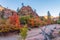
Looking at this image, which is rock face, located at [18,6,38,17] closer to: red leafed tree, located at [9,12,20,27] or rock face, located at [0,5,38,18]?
rock face, located at [0,5,38,18]

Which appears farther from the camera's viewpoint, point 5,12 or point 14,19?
point 5,12

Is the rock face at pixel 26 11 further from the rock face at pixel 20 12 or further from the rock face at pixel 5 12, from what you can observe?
the rock face at pixel 5 12

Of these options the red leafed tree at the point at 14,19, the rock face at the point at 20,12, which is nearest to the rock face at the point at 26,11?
the rock face at the point at 20,12

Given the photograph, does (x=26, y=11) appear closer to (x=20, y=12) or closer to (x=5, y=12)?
(x=20, y=12)

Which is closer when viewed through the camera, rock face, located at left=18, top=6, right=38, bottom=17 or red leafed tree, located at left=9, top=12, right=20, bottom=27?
red leafed tree, located at left=9, top=12, right=20, bottom=27

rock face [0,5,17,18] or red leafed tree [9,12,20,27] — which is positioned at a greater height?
rock face [0,5,17,18]

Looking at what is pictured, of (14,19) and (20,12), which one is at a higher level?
(20,12)

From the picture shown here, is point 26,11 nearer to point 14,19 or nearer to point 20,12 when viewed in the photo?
point 20,12

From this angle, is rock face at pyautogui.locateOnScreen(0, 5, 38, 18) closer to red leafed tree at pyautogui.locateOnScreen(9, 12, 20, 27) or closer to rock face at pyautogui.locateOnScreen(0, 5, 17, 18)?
rock face at pyautogui.locateOnScreen(0, 5, 17, 18)

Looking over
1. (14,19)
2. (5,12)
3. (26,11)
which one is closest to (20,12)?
(26,11)

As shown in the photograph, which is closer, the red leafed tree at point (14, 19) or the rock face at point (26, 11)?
the red leafed tree at point (14, 19)

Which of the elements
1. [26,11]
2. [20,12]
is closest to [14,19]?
[20,12]

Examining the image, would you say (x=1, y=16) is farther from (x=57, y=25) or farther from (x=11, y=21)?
(x=57, y=25)

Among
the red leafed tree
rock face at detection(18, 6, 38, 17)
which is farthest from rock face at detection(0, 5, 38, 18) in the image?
the red leafed tree
